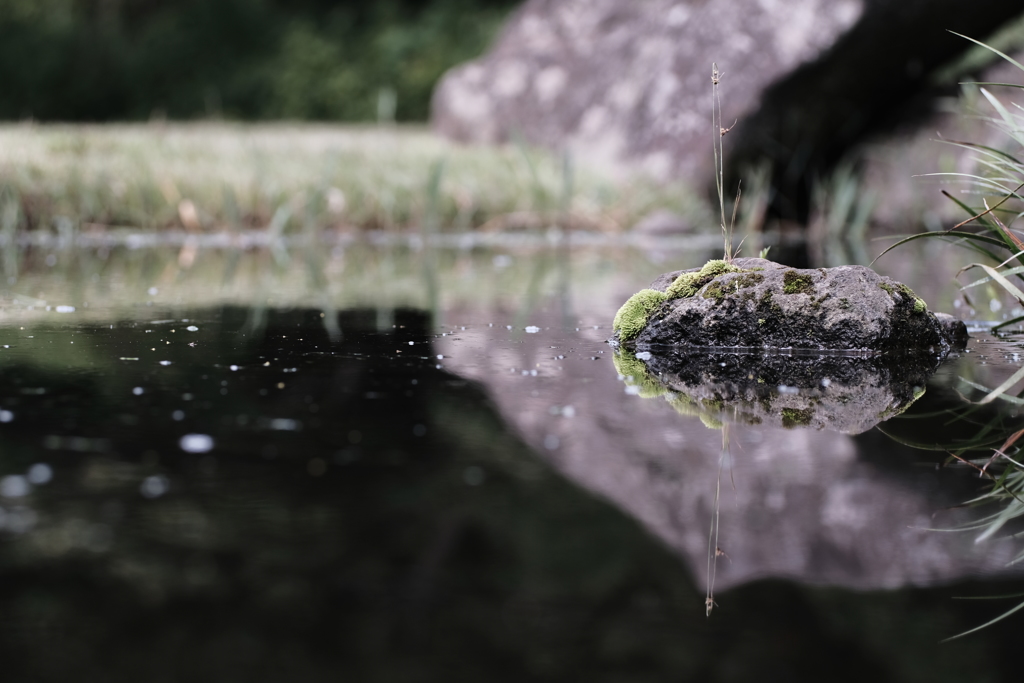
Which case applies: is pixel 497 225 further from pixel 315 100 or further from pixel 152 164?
pixel 315 100

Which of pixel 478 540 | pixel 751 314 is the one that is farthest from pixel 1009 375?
pixel 478 540

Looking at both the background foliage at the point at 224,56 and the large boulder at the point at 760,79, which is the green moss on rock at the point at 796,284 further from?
the background foliage at the point at 224,56

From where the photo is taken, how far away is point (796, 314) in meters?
1.71

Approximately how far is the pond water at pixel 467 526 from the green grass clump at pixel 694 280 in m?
0.23

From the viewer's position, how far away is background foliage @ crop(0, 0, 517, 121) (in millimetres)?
12211

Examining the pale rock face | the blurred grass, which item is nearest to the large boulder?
the pale rock face

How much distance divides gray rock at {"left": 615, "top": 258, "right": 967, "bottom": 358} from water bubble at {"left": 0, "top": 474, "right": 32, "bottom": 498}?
1.08 metres

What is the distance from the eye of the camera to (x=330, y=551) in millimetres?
765

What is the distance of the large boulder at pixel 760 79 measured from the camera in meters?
4.83

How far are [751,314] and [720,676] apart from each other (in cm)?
118

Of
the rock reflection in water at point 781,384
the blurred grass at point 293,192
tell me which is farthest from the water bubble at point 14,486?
the blurred grass at point 293,192

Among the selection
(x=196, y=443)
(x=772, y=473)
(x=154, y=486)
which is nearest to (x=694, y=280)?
(x=772, y=473)

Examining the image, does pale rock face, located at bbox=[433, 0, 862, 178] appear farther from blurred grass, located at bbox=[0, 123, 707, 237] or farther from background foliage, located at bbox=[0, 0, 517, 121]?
background foliage, located at bbox=[0, 0, 517, 121]

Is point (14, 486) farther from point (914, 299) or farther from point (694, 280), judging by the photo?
point (914, 299)
